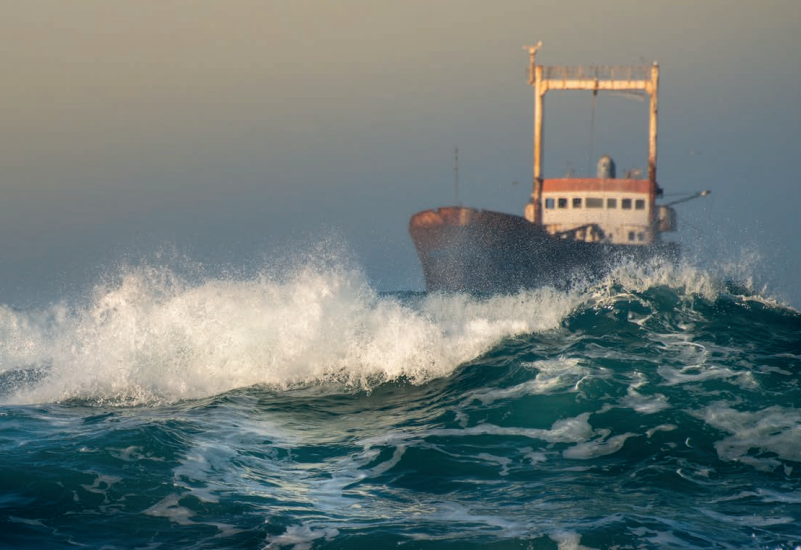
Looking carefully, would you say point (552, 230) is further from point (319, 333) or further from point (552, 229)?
point (319, 333)

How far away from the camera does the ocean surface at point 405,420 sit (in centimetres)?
692

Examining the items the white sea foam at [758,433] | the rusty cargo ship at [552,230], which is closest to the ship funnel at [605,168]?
the rusty cargo ship at [552,230]

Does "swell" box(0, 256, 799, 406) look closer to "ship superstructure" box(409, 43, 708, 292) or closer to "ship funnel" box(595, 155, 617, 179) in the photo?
"ship superstructure" box(409, 43, 708, 292)

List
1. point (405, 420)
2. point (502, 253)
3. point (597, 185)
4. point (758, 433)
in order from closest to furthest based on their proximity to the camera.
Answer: point (758, 433)
point (405, 420)
point (502, 253)
point (597, 185)

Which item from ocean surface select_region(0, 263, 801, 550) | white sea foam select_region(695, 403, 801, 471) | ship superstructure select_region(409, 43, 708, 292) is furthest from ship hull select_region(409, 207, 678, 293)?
white sea foam select_region(695, 403, 801, 471)

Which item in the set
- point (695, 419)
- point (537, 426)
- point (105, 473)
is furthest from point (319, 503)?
point (695, 419)

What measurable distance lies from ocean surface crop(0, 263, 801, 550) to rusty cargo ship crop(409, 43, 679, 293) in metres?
20.3

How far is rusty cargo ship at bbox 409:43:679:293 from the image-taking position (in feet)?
132

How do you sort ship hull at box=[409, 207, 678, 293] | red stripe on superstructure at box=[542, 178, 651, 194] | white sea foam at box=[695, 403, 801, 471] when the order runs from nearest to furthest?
1. white sea foam at box=[695, 403, 801, 471]
2. ship hull at box=[409, 207, 678, 293]
3. red stripe on superstructure at box=[542, 178, 651, 194]

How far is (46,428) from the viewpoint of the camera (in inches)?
401

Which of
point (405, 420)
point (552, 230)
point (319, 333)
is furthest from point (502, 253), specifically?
point (405, 420)

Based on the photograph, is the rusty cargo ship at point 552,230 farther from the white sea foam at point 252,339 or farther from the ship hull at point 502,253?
the white sea foam at point 252,339

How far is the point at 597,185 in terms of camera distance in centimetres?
4797

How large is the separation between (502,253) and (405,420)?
2937 centimetres
